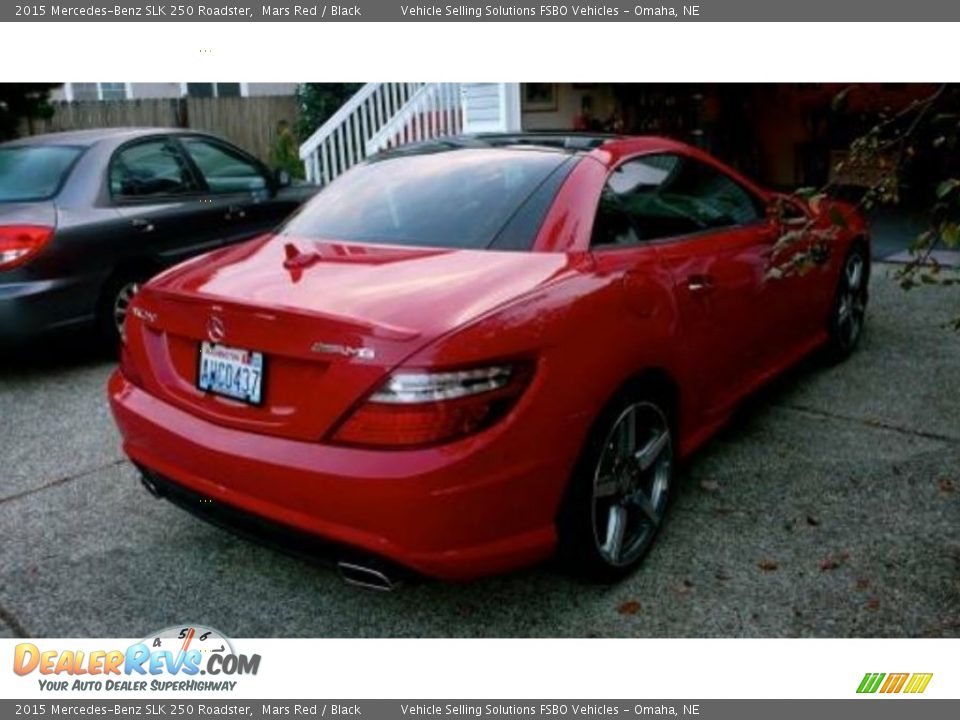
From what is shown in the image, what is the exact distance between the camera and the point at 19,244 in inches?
196

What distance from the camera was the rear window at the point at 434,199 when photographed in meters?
3.11

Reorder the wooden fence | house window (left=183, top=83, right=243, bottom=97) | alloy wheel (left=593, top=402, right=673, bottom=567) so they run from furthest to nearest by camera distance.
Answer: house window (left=183, top=83, right=243, bottom=97) < the wooden fence < alloy wheel (left=593, top=402, right=673, bottom=567)

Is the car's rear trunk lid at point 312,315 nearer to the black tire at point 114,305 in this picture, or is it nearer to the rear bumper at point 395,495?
the rear bumper at point 395,495

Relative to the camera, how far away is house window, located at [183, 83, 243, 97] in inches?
704

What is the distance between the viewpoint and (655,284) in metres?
3.09

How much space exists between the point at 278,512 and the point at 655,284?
4.92 feet

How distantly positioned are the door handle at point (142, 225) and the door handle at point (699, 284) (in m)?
3.78

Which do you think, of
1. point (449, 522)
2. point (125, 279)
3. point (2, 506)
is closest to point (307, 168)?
point (125, 279)

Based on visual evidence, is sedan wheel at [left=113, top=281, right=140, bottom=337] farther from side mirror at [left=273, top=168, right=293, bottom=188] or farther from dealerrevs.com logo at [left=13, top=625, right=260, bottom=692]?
dealerrevs.com logo at [left=13, top=625, right=260, bottom=692]

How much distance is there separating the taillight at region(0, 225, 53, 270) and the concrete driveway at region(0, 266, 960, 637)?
3.46ft

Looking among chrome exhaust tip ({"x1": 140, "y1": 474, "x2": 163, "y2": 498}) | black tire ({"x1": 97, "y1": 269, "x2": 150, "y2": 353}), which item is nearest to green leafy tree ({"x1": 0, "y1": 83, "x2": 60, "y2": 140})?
black tire ({"x1": 97, "y1": 269, "x2": 150, "y2": 353})

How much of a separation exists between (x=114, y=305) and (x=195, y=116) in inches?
Result: 422

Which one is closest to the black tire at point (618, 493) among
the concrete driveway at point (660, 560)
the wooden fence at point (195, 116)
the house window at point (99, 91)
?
the concrete driveway at point (660, 560)

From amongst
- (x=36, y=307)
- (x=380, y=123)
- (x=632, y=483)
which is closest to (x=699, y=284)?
(x=632, y=483)
